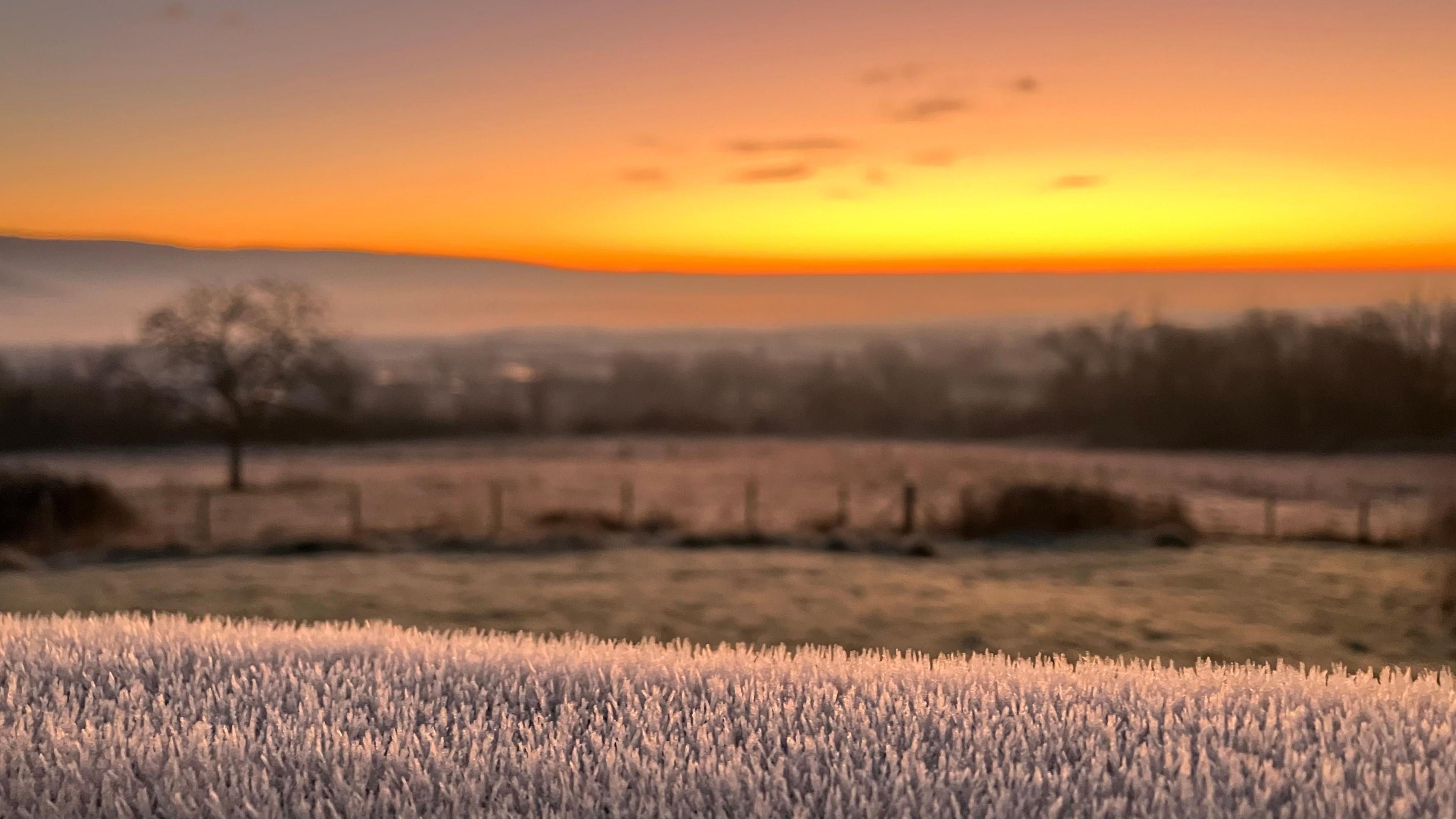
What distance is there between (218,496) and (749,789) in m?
41.1

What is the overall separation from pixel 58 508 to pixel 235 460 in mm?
16804

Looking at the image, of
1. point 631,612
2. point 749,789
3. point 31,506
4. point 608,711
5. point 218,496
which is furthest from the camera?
point 218,496

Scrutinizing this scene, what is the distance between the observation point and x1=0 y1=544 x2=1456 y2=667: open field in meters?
15.0

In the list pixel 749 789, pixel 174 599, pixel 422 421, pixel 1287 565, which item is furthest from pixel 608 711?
pixel 422 421

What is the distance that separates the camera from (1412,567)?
828 inches

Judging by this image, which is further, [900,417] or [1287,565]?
[900,417]

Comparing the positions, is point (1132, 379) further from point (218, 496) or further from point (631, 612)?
point (631, 612)

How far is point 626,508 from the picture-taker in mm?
27938

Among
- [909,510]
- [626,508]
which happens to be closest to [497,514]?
[626,508]

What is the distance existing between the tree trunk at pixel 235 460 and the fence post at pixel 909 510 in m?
27.9

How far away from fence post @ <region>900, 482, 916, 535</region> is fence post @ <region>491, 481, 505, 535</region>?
28.2 ft

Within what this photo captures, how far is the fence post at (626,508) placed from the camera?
25.6m

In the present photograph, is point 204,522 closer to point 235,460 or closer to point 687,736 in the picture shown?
point 235,460

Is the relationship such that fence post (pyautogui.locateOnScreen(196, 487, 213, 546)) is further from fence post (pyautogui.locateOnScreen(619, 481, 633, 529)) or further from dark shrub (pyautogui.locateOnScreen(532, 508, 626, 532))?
fence post (pyautogui.locateOnScreen(619, 481, 633, 529))
